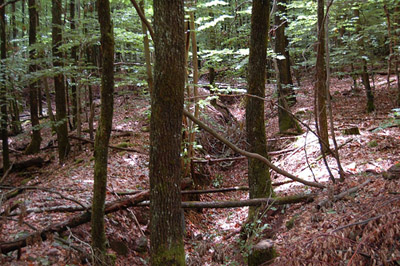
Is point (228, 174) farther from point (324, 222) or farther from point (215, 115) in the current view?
point (324, 222)

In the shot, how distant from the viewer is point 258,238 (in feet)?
18.3

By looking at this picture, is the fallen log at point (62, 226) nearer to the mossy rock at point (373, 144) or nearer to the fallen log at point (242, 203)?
the fallen log at point (242, 203)

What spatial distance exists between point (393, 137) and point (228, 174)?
540 cm

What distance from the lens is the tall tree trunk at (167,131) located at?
359 cm

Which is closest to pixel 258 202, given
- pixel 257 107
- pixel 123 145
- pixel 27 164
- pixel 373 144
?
pixel 257 107

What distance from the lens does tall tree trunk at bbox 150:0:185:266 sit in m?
3.59

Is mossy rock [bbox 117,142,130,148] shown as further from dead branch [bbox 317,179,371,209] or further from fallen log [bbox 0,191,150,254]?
dead branch [bbox 317,179,371,209]

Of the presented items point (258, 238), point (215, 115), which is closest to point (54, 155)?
point (215, 115)

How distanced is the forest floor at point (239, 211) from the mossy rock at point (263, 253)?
0.14m

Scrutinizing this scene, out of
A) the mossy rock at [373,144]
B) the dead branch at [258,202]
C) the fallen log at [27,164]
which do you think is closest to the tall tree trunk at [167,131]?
the dead branch at [258,202]

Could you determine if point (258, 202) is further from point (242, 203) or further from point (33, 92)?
point (33, 92)

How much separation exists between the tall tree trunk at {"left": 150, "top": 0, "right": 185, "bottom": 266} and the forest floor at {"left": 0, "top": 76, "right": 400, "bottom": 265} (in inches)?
57.6

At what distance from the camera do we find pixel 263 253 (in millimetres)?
4469

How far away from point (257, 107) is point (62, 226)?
4.28 meters
